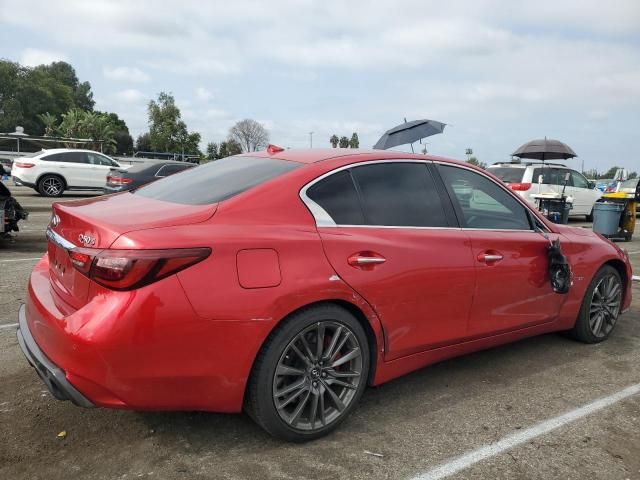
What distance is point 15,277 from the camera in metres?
6.21

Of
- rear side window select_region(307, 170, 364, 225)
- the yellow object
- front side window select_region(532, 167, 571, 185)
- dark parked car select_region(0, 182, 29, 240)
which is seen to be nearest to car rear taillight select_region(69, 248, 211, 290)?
rear side window select_region(307, 170, 364, 225)

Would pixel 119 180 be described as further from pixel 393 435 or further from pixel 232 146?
pixel 232 146

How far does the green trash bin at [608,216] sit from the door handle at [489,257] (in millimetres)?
10174

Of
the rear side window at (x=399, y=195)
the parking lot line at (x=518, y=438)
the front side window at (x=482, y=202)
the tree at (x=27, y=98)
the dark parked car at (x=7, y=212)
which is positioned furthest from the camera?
the tree at (x=27, y=98)

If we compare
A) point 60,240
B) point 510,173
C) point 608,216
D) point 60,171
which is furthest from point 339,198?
point 60,171

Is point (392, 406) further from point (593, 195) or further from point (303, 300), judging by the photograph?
point (593, 195)

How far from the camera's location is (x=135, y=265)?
236 cm

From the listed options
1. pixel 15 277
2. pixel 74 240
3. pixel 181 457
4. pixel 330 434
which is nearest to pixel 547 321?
pixel 330 434

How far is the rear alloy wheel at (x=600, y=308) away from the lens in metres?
4.42

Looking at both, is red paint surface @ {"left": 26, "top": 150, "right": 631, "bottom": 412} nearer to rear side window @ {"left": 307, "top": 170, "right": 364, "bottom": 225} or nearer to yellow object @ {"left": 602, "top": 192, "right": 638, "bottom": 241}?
rear side window @ {"left": 307, "top": 170, "right": 364, "bottom": 225}

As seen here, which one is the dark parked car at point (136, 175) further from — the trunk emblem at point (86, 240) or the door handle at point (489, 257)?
the trunk emblem at point (86, 240)

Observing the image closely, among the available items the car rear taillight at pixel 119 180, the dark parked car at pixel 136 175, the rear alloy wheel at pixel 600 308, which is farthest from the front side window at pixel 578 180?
the car rear taillight at pixel 119 180

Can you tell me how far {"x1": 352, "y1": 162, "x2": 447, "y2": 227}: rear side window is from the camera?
3.17 meters

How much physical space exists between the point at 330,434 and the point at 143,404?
1.04 metres
